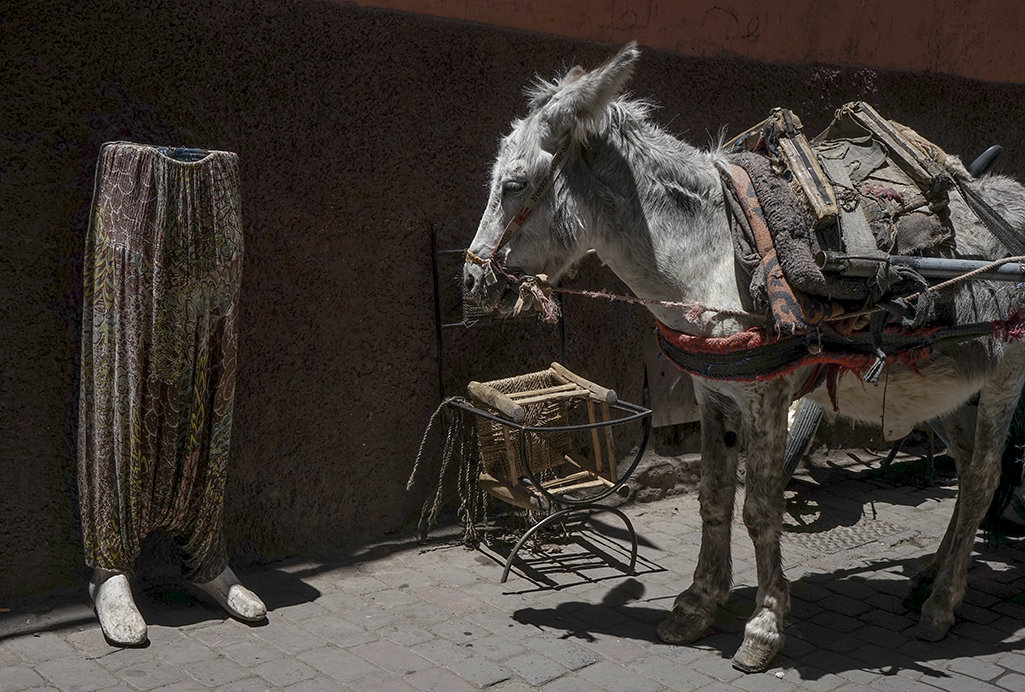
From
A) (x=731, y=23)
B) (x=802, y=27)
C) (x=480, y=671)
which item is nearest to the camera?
(x=480, y=671)

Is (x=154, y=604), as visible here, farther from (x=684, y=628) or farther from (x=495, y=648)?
(x=684, y=628)

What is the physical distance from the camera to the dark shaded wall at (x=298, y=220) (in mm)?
3678

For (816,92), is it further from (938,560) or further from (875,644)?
(875,644)

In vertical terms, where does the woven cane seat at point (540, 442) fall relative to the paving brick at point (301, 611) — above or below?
above

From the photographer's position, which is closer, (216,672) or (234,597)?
(216,672)

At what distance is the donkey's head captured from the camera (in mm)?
3467

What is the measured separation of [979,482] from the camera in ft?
13.1

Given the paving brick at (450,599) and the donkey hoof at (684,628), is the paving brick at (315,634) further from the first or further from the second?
the donkey hoof at (684,628)

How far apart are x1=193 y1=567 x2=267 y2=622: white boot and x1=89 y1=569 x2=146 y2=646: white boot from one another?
A: 328 millimetres

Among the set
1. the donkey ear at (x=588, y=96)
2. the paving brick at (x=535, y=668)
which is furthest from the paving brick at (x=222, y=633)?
the donkey ear at (x=588, y=96)

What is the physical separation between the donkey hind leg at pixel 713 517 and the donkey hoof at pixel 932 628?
831 mm

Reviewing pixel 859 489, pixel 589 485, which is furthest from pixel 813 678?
pixel 859 489

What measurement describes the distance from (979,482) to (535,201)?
89.4 inches

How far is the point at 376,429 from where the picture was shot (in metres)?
4.66
